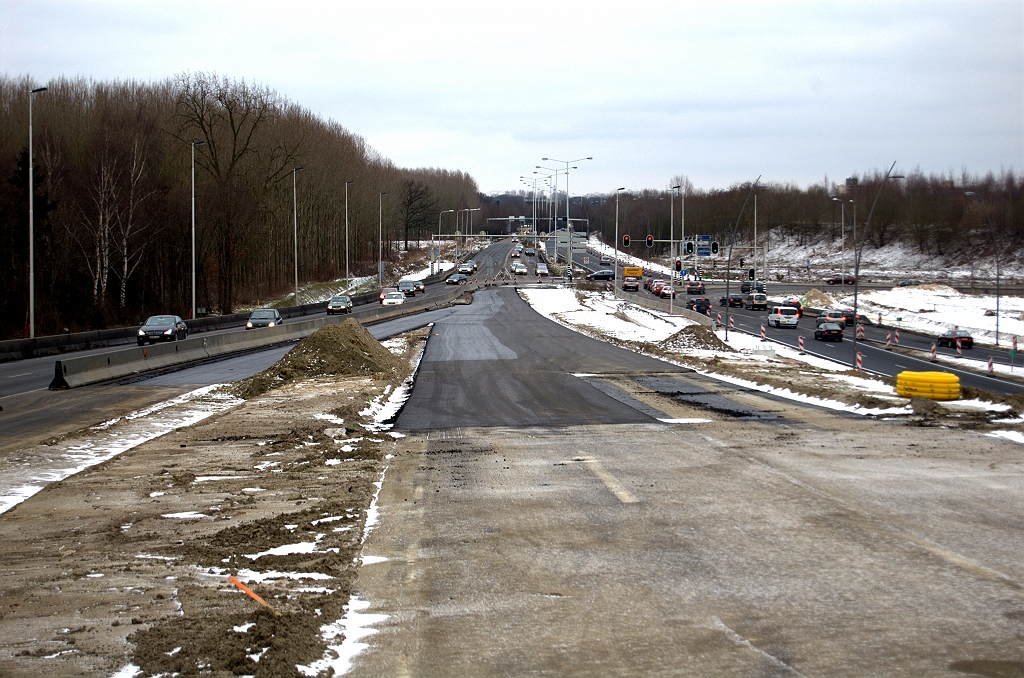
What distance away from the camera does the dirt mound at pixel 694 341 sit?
44031 mm

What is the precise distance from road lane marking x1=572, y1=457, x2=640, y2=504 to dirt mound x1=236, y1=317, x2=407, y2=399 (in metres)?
14.8

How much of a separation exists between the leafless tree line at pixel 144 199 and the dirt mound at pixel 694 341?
122 feet

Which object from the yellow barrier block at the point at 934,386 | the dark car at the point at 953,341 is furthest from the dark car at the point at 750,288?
the yellow barrier block at the point at 934,386

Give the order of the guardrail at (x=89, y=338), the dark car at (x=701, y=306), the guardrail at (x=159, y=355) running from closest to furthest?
the guardrail at (x=159, y=355), the guardrail at (x=89, y=338), the dark car at (x=701, y=306)

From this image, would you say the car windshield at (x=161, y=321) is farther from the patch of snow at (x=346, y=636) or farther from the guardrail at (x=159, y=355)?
the patch of snow at (x=346, y=636)

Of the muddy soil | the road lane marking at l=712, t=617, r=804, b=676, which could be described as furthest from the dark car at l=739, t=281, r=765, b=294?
the road lane marking at l=712, t=617, r=804, b=676

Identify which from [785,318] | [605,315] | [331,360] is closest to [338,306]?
[605,315]

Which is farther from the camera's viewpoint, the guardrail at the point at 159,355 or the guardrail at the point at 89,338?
the guardrail at the point at 89,338

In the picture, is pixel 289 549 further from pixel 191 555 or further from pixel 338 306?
pixel 338 306

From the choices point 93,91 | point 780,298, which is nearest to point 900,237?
point 780,298

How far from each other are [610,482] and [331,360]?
18.4 metres

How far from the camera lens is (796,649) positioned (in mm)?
6910

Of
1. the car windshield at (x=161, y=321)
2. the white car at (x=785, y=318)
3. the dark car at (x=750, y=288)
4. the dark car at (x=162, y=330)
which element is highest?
the dark car at (x=750, y=288)

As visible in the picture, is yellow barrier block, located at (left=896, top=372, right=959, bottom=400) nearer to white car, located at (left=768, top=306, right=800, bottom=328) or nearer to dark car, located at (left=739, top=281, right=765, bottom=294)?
white car, located at (left=768, top=306, right=800, bottom=328)
